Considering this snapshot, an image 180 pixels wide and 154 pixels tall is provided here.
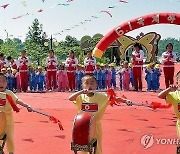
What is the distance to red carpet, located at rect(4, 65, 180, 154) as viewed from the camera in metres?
4.83

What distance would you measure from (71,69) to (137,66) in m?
2.57

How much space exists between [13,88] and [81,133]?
1020cm

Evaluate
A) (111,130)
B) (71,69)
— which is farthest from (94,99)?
(71,69)

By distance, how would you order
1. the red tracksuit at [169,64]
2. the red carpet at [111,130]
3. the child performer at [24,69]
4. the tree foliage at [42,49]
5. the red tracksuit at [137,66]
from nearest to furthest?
the red carpet at [111,130] → the red tracksuit at [169,64] → the red tracksuit at [137,66] → the child performer at [24,69] → the tree foliage at [42,49]

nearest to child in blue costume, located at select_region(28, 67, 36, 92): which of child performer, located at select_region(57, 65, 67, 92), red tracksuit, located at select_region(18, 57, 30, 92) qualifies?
red tracksuit, located at select_region(18, 57, 30, 92)

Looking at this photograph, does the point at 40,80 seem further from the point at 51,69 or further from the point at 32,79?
the point at 51,69

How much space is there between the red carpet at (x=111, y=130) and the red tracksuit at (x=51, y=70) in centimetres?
437

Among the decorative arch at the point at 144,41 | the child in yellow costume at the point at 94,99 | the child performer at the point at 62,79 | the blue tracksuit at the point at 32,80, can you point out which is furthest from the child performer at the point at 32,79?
the decorative arch at the point at 144,41

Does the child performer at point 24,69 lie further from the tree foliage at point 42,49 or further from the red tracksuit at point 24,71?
the tree foliage at point 42,49

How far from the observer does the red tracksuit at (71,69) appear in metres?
12.6

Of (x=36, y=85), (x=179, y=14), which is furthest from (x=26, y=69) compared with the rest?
(x=179, y=14)

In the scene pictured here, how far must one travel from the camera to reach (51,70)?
1291 centimetres

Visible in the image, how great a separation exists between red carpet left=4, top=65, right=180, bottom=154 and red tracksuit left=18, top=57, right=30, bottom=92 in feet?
14.6

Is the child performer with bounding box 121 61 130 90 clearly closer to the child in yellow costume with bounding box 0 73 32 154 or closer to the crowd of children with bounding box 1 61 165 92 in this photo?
the crowd of children with bounding box 1 61 165 92
